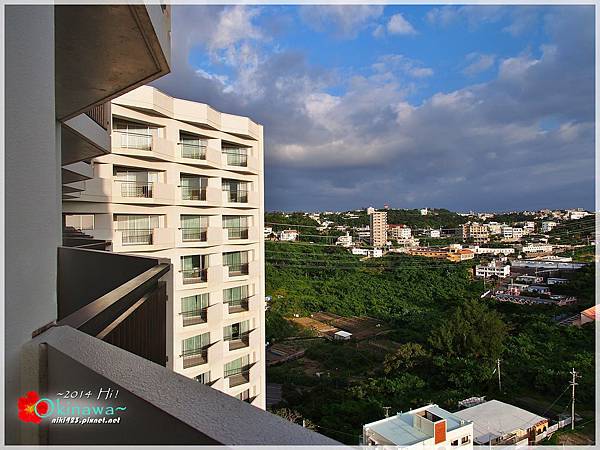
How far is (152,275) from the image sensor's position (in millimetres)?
1189

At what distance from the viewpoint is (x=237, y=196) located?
7.72 meters

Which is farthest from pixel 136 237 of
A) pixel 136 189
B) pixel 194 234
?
pixel 194 234

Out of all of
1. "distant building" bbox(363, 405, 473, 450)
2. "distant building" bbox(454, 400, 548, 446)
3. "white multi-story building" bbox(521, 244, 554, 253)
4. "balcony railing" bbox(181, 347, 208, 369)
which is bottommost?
"distant building" bbox(454, 400, 548, 446)

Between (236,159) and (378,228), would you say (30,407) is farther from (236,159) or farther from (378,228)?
(378,228)

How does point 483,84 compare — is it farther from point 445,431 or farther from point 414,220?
point 445,431

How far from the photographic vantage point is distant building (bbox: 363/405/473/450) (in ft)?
21.7

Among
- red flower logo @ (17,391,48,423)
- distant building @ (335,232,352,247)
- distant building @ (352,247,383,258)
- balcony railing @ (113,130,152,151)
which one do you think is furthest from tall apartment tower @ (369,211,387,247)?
red flower logo @ (17,391,48,423)

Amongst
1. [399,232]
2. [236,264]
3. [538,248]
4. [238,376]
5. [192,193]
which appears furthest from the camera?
[399,232]

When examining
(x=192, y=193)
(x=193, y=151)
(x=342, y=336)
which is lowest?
(x=342, y=336)

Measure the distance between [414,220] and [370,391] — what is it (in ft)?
62.1

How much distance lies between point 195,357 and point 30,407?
21.0 ft

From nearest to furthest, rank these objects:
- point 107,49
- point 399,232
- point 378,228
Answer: point 107,49 → point 378,228 → point 399,232

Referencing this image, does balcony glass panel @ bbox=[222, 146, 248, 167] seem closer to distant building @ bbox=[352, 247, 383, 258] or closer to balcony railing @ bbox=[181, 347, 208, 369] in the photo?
balcony railing @ bbox=[181, 347, 208, 369]

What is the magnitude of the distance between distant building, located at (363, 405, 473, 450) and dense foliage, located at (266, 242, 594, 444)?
1730mm
